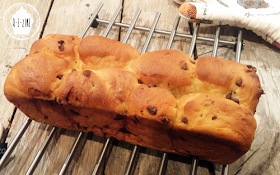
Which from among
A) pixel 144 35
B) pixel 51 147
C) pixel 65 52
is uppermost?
pixel 65 52

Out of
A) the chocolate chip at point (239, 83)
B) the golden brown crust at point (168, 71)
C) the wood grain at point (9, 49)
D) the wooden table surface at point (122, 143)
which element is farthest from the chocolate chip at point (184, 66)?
the wood grain at point (9, 49)

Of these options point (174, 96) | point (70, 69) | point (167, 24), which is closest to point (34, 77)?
point (70, 69)

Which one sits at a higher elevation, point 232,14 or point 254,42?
point 232,14

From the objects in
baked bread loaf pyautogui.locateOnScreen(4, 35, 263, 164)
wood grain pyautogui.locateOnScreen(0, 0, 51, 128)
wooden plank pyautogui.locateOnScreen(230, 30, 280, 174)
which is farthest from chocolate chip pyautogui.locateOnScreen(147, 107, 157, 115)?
wood grain pyautogui.locateOnScreen(0, 0, 51, 128)

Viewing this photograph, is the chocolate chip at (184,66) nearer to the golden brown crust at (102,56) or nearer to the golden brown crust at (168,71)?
the golden brown crust at (168,71)

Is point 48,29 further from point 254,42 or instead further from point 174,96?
→ point 254,42

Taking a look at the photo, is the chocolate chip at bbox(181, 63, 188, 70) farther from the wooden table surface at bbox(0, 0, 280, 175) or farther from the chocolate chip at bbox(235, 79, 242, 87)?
the wooden table surface at bbox(0, 0, 280, 175)

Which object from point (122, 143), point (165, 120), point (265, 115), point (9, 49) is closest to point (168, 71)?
point (165, 120)
